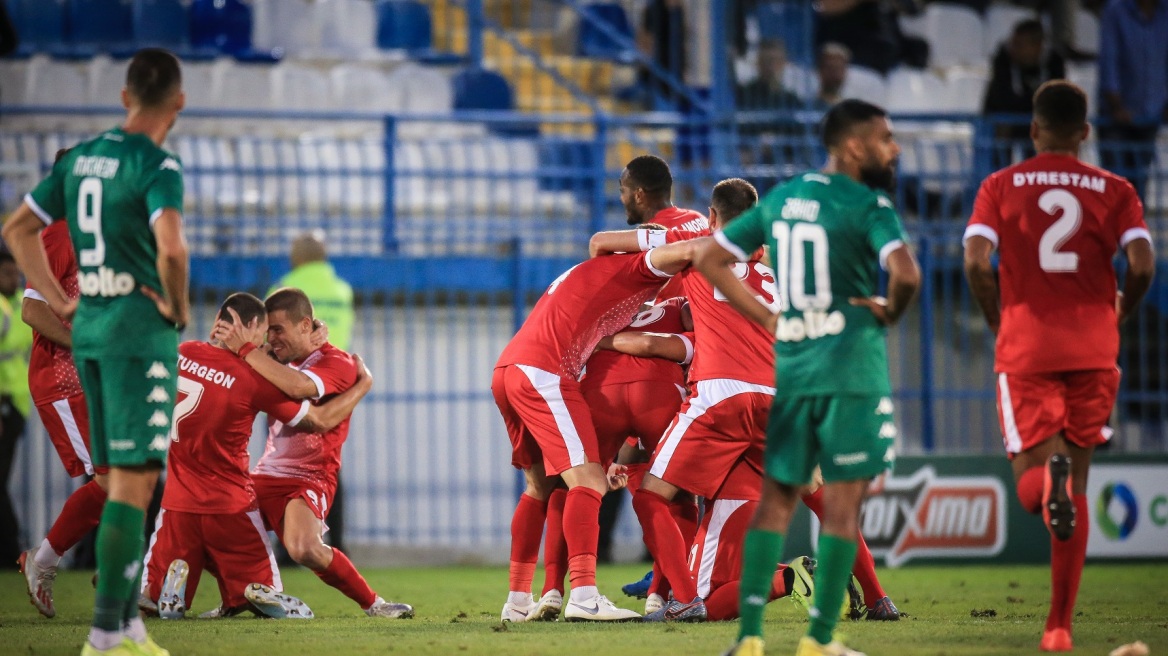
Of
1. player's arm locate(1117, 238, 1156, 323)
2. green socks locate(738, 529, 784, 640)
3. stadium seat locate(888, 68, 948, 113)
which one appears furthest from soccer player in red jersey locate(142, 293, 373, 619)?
stadium seat locate(888, 68, 948, 113)

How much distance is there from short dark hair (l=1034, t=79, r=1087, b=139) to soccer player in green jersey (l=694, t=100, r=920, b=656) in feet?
3.22

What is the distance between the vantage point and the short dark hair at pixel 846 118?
5.30m

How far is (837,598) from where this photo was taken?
5.14 meters

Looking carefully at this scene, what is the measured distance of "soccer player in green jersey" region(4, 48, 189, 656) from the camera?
5312 mm

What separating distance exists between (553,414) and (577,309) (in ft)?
1.78

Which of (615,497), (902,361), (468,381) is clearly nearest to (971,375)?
(902,361)

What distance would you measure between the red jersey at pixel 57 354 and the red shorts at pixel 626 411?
8.51ft

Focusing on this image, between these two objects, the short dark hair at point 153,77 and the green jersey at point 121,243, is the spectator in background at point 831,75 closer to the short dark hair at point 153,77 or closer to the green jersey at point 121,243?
the short dark hair at point 153,77

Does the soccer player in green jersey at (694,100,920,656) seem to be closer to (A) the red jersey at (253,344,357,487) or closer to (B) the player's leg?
(A) the red jersey at (253,344,357,487)

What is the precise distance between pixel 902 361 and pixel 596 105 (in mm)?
4071

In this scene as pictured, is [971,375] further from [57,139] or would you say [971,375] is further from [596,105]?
[57,139]

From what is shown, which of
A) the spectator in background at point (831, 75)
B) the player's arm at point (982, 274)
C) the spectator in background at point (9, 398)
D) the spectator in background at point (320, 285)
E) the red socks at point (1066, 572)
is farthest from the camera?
the spectator in background at point (831, 75)

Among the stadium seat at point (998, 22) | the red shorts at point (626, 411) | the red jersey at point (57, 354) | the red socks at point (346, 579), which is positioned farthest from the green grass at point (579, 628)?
the stadium seat at point (998, 22)

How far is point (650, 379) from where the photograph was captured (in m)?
7.47
